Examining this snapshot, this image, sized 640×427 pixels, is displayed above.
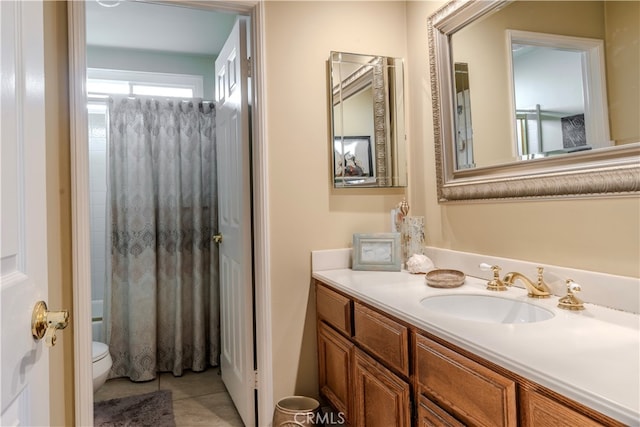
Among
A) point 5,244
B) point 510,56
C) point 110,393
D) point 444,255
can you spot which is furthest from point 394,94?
point 110,393

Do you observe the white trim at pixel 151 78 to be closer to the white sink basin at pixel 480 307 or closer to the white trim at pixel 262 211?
the white trim at pixel 262 211

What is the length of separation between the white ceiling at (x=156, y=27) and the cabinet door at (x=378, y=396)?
214 centimetres

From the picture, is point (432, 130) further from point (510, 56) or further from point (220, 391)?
point (220, 391)

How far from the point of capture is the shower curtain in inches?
110

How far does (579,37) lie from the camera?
1.24 metres

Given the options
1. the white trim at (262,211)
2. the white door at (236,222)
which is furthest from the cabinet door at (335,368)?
the white door at (236,222)

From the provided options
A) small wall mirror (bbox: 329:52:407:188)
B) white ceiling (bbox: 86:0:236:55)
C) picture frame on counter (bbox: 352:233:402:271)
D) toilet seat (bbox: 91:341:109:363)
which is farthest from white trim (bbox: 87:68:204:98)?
picture frame on counter (bbox: 352:233:402:271)

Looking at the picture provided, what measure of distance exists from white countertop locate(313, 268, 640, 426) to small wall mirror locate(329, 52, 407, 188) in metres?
0.84

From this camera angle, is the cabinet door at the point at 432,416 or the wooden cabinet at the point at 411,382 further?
the cabinet door at the point at 432,416

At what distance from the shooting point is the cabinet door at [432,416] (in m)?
1.02

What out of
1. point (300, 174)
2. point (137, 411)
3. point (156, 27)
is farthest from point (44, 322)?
point (156, 27)

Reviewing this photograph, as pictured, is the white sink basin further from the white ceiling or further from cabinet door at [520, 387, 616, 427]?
the white ceiling

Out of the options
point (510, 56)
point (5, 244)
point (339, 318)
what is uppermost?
point (510, 56)

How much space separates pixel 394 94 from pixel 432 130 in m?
0.32
